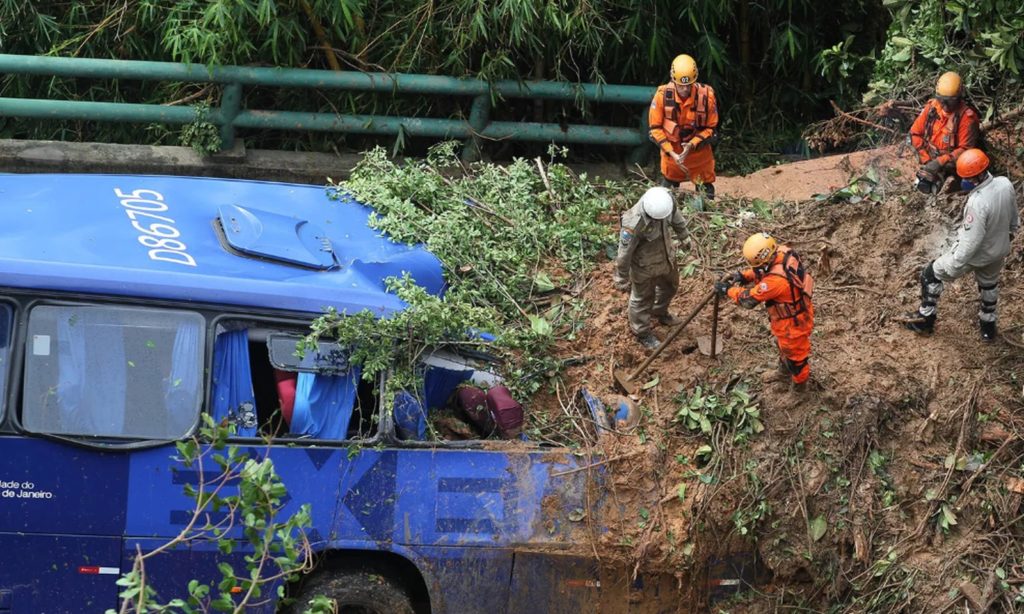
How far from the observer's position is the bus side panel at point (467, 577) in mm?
6668

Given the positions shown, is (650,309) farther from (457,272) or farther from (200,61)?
(200,61)

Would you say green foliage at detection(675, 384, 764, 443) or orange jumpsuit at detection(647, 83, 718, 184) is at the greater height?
orange jumpsuit at detection(647, 83, 718, 184)

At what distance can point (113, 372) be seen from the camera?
6438mm

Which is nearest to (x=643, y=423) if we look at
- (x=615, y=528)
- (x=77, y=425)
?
(x=615, y=528)

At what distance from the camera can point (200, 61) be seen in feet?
36.6

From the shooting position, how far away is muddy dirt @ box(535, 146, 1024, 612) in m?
7.11

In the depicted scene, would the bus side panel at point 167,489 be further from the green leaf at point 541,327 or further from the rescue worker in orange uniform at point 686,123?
the rescue worker in orange uniform at point 686,123

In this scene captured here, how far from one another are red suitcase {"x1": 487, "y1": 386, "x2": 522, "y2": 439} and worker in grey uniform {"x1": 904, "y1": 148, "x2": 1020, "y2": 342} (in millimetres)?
3129

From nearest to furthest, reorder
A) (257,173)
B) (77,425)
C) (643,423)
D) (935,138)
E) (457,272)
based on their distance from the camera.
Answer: (77,425)
(643,423)
(457,272)
(935,138)
(257,173)

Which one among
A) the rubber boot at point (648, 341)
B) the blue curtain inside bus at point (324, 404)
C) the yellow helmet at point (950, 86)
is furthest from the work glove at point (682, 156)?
the blue curtain inside bus at point (324, 404)

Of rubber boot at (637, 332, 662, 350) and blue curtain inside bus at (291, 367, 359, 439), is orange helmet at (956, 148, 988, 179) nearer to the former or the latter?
rubber boot at (637, 332, 662, 350)

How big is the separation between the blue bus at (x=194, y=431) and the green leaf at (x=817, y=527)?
0.97 m

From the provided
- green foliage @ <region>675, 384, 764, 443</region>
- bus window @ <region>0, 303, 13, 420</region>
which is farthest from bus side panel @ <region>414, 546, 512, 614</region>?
bus window @ <region>0, 303, 13, 420</region>

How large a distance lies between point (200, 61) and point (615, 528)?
20.3 ft
